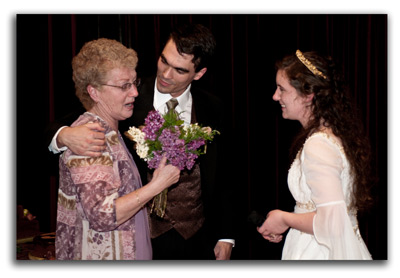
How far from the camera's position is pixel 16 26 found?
8.91 feet

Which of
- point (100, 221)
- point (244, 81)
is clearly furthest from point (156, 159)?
point (244, 81)

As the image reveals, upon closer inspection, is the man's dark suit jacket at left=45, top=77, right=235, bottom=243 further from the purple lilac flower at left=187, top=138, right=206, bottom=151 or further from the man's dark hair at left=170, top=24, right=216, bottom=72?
the purple lilac flower at left=187, top=138, right=206, bottom=151

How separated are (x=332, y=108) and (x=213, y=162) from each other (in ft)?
3.18

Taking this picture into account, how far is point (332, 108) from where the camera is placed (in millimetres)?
2352

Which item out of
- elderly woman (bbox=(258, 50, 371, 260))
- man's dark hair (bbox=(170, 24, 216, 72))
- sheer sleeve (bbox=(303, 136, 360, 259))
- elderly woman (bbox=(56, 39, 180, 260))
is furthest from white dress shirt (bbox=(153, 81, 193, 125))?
sheer sleeve (bbox=(303, 136, 360, 259))

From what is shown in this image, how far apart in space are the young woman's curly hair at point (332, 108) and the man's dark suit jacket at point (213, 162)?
0.81 m

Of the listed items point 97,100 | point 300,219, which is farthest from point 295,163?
point 97,100

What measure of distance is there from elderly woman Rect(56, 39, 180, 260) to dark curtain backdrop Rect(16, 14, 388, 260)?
460 millimetres

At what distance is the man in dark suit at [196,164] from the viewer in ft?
9.59

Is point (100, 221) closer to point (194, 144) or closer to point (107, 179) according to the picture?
point (107, 179)

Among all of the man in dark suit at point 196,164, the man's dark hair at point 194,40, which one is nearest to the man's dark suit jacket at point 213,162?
the man in dark suit at point 196,164

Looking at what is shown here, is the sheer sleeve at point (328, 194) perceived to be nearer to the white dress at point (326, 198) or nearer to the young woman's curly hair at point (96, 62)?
the white dress at point (326, 198)

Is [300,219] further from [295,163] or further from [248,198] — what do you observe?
[248,198]
